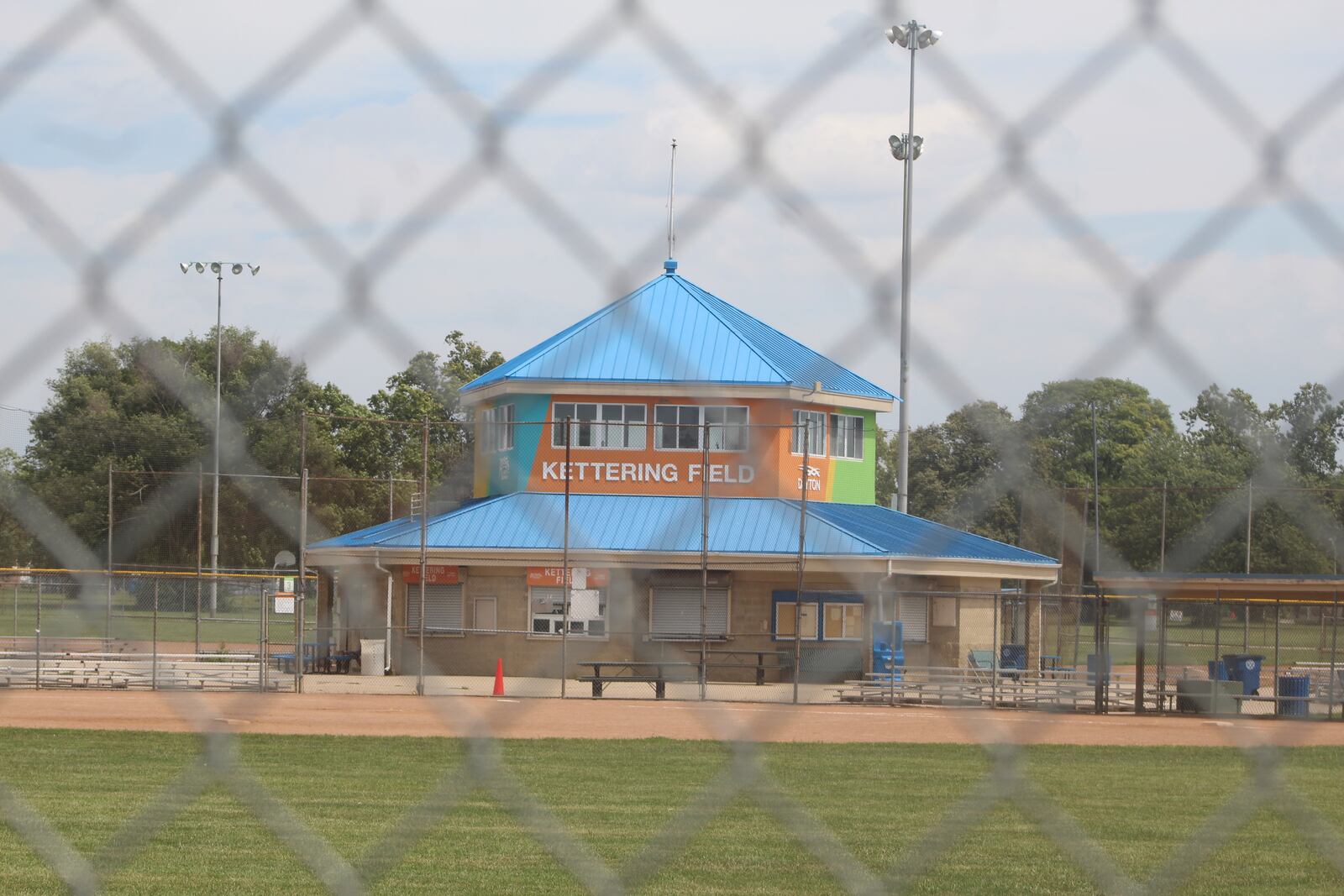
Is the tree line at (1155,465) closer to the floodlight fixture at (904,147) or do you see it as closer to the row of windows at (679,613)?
the floodlight fixture at (904,147)

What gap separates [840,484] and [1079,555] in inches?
1194

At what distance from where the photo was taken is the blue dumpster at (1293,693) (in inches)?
940

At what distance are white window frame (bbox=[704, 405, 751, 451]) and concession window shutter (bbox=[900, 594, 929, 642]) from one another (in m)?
5.37

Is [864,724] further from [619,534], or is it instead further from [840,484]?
[840,484]

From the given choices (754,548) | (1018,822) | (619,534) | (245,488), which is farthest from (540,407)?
(245,488)

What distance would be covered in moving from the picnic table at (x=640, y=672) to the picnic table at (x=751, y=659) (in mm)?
359

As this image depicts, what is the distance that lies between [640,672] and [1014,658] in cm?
697

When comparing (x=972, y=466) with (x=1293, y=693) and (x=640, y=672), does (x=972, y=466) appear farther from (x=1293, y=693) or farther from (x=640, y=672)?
(x=640, y=672)

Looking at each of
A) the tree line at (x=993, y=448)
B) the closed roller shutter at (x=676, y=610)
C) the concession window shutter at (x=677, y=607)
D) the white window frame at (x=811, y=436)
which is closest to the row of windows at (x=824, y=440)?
the white window frame at (x=811, y=436)

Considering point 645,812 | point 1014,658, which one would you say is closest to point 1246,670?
point 1014,658

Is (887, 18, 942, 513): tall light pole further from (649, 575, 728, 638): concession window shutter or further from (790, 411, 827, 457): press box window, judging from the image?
(649, 575, 728, 638): concession window shutter

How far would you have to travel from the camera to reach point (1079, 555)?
110 inches

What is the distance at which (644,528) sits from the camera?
29.8 m

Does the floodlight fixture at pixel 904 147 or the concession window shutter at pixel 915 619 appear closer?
the floodlight fixture at pixel 904 147
